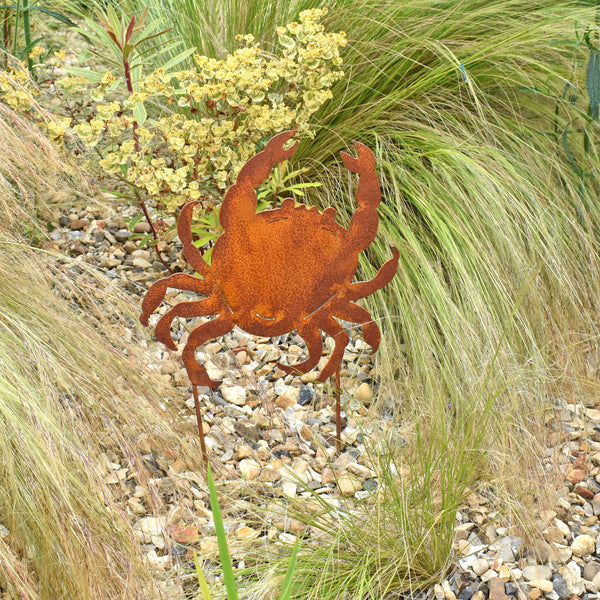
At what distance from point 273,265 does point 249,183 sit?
0.18m

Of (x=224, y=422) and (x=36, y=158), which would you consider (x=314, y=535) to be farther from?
(x=36, y=158)

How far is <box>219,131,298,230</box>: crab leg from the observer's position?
1573 mm

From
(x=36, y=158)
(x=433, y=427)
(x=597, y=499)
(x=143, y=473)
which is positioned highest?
(x=36, y=158)

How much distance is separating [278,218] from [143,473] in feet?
1.91

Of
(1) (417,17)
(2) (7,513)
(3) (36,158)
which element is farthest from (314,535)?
(1) (417,17)

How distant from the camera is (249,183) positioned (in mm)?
1587

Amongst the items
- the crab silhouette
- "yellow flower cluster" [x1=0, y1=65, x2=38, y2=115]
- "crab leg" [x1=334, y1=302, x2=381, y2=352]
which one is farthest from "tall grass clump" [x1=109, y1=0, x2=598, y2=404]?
"yellow flower cluster" [x1=0, y1=65, x2=38, y2=115]

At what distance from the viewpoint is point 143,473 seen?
1.45m

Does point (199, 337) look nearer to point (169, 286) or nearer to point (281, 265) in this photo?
point (169, 286)

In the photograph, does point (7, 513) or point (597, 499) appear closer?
point (7, 513)

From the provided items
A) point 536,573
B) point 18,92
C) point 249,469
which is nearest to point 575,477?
point 536,573

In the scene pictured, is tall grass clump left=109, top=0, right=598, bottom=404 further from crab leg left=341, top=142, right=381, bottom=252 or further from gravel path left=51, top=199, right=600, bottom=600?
crab leg left=341, top=142, right=381, bottom=252

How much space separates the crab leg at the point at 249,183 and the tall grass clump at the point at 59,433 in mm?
337

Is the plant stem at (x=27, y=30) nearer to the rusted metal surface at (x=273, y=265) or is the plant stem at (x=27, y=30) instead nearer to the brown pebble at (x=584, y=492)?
the rusted metal surface at (x=273, y=265)
